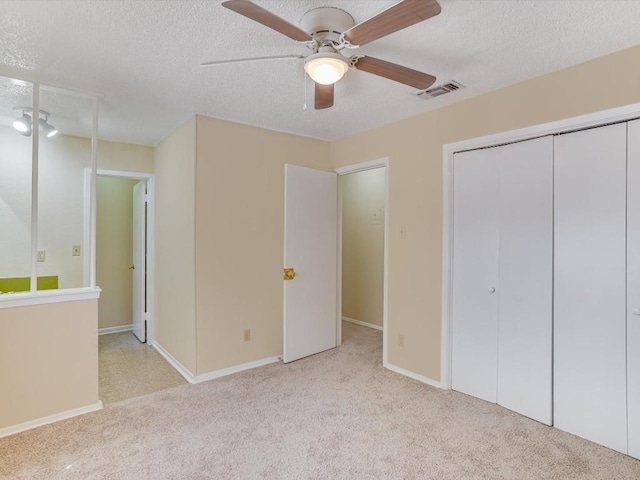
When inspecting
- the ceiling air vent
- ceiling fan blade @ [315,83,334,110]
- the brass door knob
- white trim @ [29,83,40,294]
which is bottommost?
the brass door knob

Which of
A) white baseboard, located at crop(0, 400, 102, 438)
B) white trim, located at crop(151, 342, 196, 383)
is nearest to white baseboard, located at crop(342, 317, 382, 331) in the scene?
white trim, located at crop(151, 342, 196, 383)

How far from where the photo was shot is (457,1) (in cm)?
163

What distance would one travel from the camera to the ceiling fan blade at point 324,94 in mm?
2010

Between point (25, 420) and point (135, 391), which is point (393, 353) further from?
point (25, 420)

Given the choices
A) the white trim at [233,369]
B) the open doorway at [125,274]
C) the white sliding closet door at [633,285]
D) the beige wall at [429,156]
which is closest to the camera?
the white sliding closet door at [633,285]

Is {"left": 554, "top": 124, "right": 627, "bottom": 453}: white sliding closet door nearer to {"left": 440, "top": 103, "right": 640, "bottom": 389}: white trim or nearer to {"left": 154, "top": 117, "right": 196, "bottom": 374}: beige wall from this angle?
{"left": 440, "top": 103, "right": 640, "bottom": 389}: white trim

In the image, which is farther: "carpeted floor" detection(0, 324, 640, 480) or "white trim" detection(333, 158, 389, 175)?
"white trim" detection(333, 158, 389, 175)

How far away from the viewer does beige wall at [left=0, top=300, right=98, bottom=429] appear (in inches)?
93.0

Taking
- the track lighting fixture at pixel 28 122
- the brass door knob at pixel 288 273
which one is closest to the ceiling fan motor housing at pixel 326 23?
the brass door knob at pixel 288 273

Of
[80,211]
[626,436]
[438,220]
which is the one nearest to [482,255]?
[438,220]

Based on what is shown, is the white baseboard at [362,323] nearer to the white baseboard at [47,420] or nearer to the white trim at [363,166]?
the white trim at [363,166]

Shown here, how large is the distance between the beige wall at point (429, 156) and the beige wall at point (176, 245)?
5.79 feet

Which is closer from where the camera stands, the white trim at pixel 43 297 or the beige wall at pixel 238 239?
the white trim at pixel 43 297

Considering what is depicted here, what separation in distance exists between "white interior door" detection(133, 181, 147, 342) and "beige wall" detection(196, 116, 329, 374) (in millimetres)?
1494
